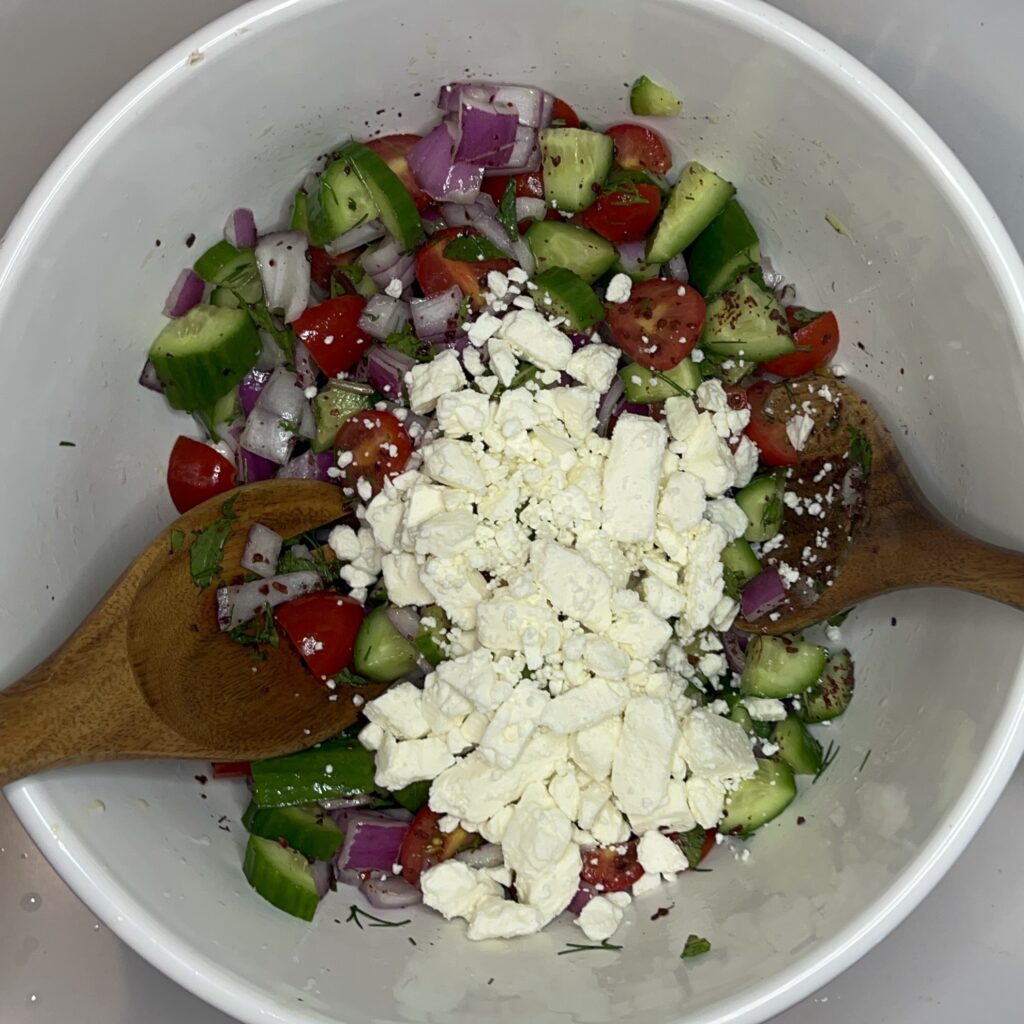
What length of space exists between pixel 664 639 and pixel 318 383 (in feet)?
2.65

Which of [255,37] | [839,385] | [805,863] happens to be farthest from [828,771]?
[255,37]

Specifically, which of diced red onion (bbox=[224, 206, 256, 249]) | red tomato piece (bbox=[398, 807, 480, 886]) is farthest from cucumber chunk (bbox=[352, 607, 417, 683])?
diced red onion (bbox=[224, 206, 256, 249])

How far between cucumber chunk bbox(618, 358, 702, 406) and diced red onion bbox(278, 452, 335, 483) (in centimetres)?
58

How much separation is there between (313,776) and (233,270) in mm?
933

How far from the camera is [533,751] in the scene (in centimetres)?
165

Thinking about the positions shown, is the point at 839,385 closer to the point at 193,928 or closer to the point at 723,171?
the point at 723,171

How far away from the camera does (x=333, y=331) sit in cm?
181

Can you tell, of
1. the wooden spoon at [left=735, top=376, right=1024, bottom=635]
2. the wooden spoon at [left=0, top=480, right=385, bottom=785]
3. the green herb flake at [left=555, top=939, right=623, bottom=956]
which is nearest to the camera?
the wooden spoon at [left=0, top=480, right=385, bottom=785]

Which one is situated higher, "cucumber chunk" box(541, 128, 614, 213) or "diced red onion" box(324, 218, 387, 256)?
"cucumber chunk" box(541, 128, 614, 213)

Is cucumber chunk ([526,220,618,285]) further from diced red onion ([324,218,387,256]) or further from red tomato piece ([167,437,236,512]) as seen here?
red tomato piece ([167,437,236,512])

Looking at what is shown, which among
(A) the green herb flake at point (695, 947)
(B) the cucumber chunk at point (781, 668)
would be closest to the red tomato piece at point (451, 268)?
(B) the cucumber chunk at point (781, 668)

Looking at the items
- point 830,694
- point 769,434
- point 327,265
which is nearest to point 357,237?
point 327,265

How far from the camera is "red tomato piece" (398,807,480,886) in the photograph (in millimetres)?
1771

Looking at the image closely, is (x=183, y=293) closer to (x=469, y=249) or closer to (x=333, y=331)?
(x=333, y=331)
